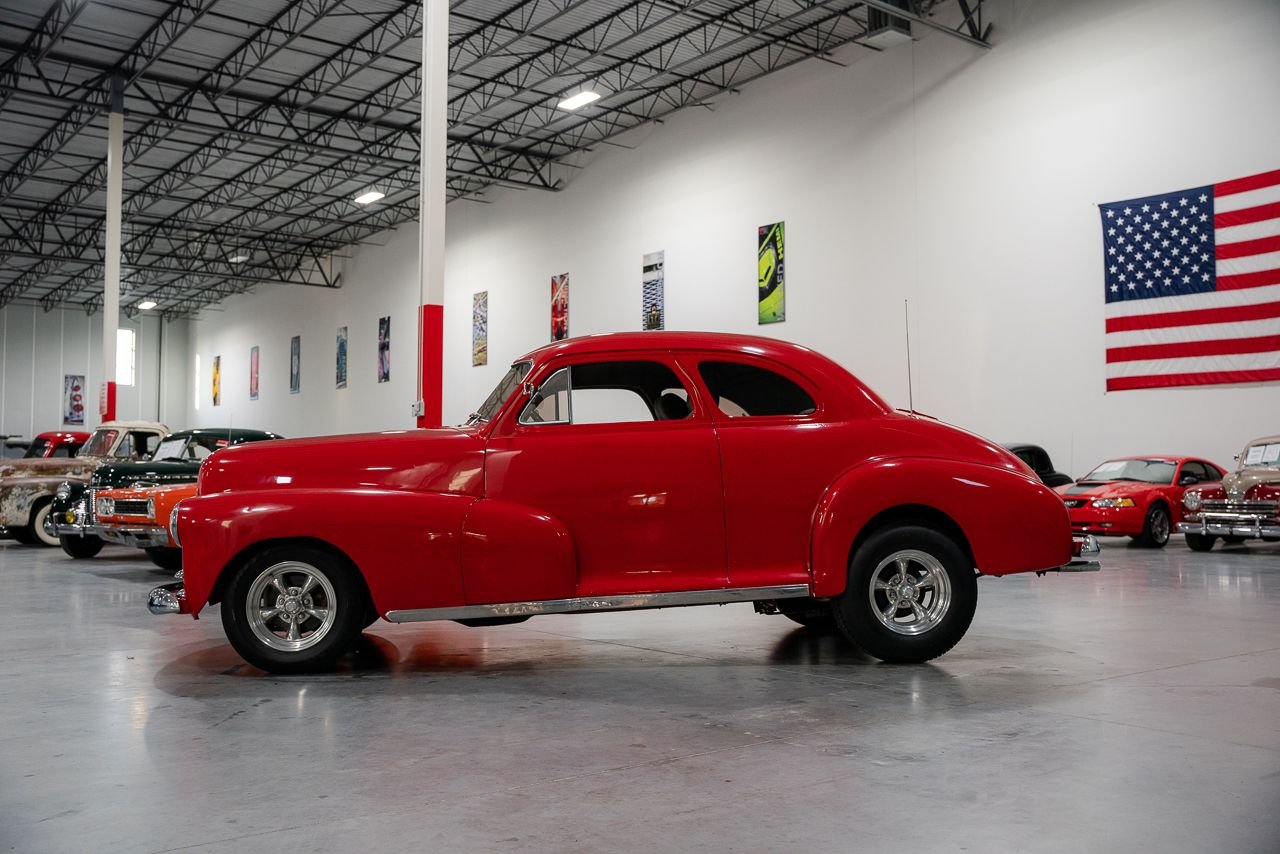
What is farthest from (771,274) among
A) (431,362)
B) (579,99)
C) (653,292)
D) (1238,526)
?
(431,362)

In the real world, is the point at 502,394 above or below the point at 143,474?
above

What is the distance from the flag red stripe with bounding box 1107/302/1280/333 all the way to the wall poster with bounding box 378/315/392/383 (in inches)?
974

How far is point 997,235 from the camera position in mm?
19312

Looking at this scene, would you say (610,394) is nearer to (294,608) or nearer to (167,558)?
(294,608)

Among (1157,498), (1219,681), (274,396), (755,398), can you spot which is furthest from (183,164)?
(1219,681)

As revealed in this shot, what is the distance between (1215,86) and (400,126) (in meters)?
18.7

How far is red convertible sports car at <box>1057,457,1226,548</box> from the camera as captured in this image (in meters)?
15.7

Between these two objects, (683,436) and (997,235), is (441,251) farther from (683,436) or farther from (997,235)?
(997,235)

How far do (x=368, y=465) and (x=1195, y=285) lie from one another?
1491 centimetres

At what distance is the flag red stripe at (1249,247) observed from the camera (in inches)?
628

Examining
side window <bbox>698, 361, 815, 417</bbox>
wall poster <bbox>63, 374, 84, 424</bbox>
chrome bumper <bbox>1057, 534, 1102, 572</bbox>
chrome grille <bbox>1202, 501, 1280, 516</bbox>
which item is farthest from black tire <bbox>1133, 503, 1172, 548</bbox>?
wall poster <bbox>63, 374, 84, 424</bbox>

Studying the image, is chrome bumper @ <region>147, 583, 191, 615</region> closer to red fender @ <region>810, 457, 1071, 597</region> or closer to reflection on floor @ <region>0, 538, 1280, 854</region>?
reflection on floor @ <region>0, 538, 1280, 854</region>

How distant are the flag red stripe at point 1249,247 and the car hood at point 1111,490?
3.71m

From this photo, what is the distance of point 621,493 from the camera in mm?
5922
